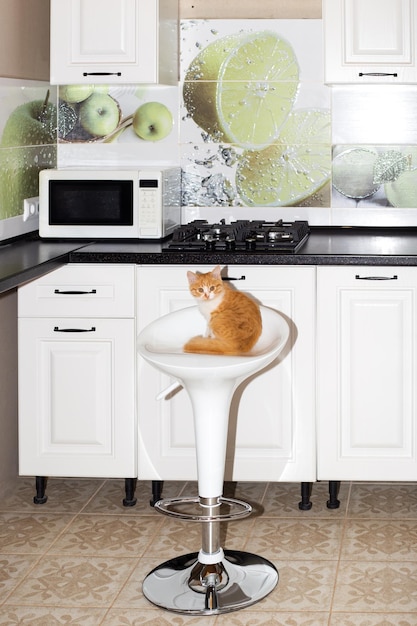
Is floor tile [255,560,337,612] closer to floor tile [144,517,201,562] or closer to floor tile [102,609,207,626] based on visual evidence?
floor tile [102,609,207,626]

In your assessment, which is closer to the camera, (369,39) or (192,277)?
(192,277)

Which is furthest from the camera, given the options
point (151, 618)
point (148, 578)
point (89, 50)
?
point (89, 50)

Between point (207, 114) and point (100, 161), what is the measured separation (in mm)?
508

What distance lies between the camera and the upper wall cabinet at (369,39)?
4109 mm

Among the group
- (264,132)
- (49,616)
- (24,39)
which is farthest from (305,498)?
(24,39)

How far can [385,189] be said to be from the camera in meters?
4.53

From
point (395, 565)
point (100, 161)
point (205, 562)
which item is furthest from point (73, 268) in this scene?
point (395, 565)

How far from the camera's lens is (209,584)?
3131 mm

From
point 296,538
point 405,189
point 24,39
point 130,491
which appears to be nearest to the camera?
point 296,538

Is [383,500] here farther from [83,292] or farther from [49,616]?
[49,616]

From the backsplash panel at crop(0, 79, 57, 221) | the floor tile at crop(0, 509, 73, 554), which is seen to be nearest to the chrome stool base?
the floor tile at crop(0, 509, 73, 554)

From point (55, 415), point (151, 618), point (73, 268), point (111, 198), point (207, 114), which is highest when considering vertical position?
point (207, 114)

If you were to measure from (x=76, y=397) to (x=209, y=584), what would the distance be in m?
1.02

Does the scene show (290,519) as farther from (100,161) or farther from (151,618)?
(100,161)
